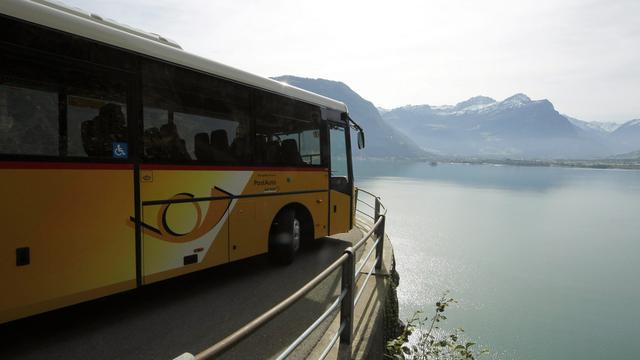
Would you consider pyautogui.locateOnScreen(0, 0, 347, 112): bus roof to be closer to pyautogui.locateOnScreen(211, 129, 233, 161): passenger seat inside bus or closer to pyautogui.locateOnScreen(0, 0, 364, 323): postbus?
pyautogui.locateOnScreen(0, 0, 364, 323): postbus

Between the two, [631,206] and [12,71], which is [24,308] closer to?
[12,71]

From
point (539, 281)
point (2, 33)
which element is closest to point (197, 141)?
point (2, 33)

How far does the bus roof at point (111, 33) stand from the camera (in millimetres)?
3713

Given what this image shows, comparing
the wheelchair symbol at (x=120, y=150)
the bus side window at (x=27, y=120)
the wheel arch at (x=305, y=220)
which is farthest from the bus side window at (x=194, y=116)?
the wheel arch at (x=305, y=220)

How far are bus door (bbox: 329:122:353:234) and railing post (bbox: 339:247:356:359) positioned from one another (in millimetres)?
4496

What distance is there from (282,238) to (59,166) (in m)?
4.03

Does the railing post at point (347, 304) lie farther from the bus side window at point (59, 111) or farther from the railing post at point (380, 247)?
the bus side window at point (59, 111)

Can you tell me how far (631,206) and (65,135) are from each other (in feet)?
274

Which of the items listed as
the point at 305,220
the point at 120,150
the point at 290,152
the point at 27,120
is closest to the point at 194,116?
the point at 120,150

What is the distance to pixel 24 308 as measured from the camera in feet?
12.3

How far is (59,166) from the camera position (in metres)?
3.98

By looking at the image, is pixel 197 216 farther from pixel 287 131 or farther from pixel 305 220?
pixel 305 220

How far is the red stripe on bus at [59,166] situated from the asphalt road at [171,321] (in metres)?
1.99

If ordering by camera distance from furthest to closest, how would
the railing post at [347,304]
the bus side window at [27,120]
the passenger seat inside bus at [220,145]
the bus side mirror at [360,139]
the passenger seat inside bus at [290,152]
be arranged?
the bus side mirror at [360,139] → the passenger seat inside bus at [290,152] → the passenger seat inside bus at [220,145] → the railing post at [347,304] → the bus side window at [27,120]
